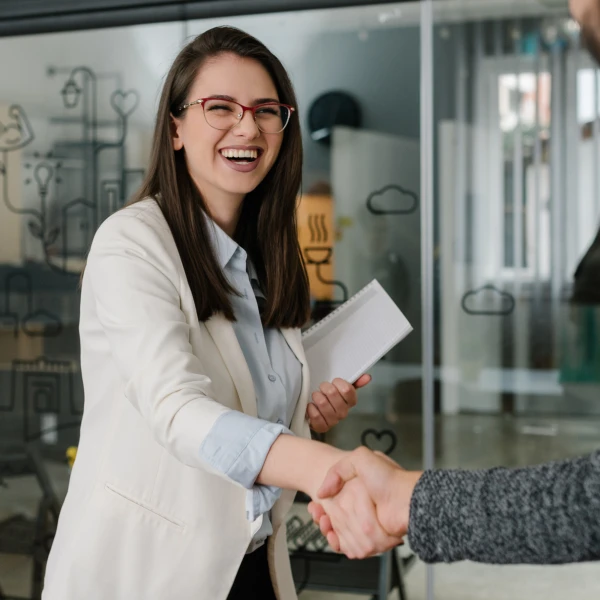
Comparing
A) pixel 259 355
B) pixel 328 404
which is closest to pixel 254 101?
pixel 259 355

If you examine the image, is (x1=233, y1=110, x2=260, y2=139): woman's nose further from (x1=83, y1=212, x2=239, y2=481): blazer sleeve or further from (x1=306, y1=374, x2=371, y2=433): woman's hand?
(x1=306, y1=374, x2=371, y2=433): woman's hand

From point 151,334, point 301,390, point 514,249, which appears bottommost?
point 301,390

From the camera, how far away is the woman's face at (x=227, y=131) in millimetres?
1489

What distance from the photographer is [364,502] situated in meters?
1.23

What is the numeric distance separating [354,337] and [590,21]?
0.87m

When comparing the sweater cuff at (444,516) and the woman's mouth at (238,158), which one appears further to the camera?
the woman's mouth at (238,158)

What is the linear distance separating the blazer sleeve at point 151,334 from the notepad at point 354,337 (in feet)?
1.42

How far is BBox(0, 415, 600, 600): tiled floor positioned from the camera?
267 cm

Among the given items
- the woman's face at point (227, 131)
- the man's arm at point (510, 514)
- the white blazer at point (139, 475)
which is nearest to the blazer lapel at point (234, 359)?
the white blazer at point (139, 475)

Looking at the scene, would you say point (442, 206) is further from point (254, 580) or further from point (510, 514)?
point (510, 514)

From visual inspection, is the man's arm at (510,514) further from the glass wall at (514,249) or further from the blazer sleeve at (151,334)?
the glass wall at (514,249)

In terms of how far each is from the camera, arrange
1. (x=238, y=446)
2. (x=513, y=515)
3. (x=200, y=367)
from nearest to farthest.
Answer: (x=513, y=515), (x=238, y=446), (x=200, y=367)

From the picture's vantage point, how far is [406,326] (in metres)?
1.75

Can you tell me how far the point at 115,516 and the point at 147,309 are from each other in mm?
342
